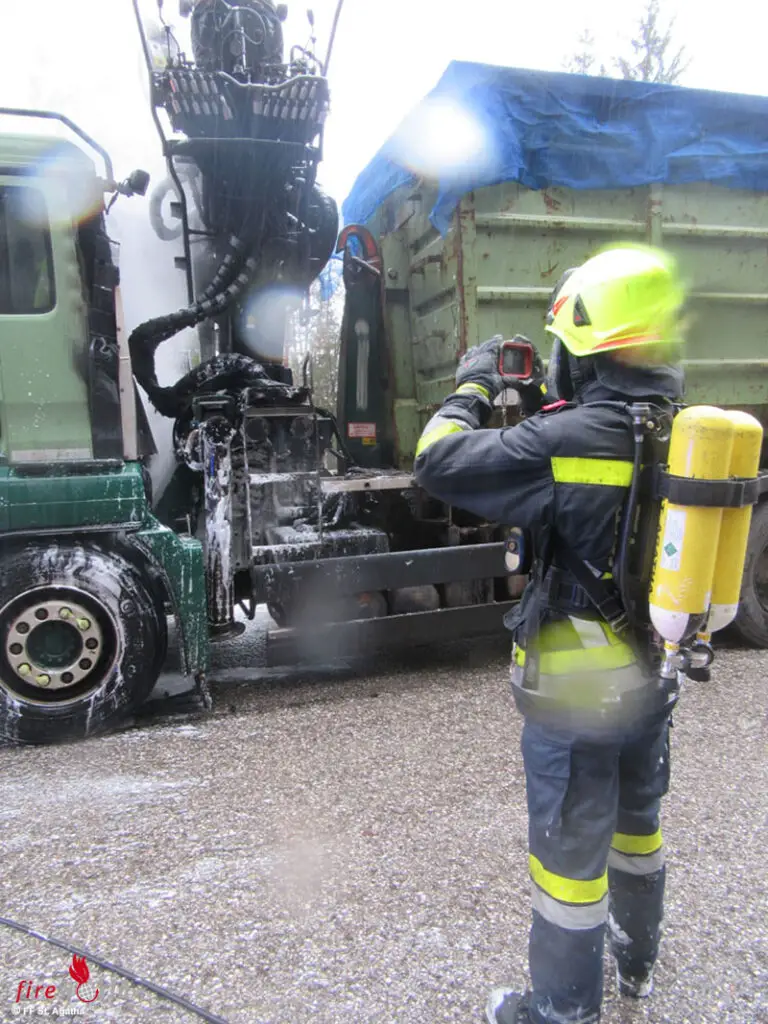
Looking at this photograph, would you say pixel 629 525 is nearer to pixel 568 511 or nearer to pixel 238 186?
pixel 568 511

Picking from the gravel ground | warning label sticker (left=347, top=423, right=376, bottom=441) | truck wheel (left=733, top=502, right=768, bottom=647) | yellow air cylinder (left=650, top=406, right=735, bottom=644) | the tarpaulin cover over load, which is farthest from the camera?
warning label sticker (left=347, top=423, right=376, bottom=441)

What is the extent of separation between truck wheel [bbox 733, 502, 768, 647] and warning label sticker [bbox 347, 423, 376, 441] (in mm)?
2602

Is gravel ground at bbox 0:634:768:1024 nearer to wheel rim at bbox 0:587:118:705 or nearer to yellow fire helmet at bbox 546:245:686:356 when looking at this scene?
wheel rim at bbox 0:587:118:705

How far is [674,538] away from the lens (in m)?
1.51

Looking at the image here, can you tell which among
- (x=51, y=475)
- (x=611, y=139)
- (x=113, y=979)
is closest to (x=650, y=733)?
(x=113, y=979)

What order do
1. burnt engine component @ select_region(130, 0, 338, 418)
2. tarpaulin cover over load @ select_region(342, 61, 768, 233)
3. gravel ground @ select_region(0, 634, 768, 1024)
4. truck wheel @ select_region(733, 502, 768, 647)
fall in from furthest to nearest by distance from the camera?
truck wheel @ select_region(733, 502, 768, 647), burnt engine component @ select_region(130, 0, 338, 418), tarpaulin cover over load @ select_region(342, 61, 768, 233), gravel ground @ select_region(0, 634, 768, 1024)

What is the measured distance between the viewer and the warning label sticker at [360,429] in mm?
5176

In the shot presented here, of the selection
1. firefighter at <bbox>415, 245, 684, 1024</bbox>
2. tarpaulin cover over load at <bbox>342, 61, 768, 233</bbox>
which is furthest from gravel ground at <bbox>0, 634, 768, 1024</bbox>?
tarpaulin cover over load at <bbox>342, 61, 768, 233</bbox>

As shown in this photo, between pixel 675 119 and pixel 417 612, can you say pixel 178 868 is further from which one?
pixel 675 119

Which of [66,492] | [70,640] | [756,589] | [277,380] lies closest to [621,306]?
[66,492]

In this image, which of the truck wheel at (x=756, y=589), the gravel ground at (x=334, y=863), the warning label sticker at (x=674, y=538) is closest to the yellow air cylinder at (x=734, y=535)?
the warning label sticker at (x=674, y=538)

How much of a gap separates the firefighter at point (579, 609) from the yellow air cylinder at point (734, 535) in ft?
0.65

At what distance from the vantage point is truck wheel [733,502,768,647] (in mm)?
4711

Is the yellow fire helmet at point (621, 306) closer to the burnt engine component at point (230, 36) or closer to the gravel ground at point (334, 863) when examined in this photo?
the gravel ground at point (334, 863)
